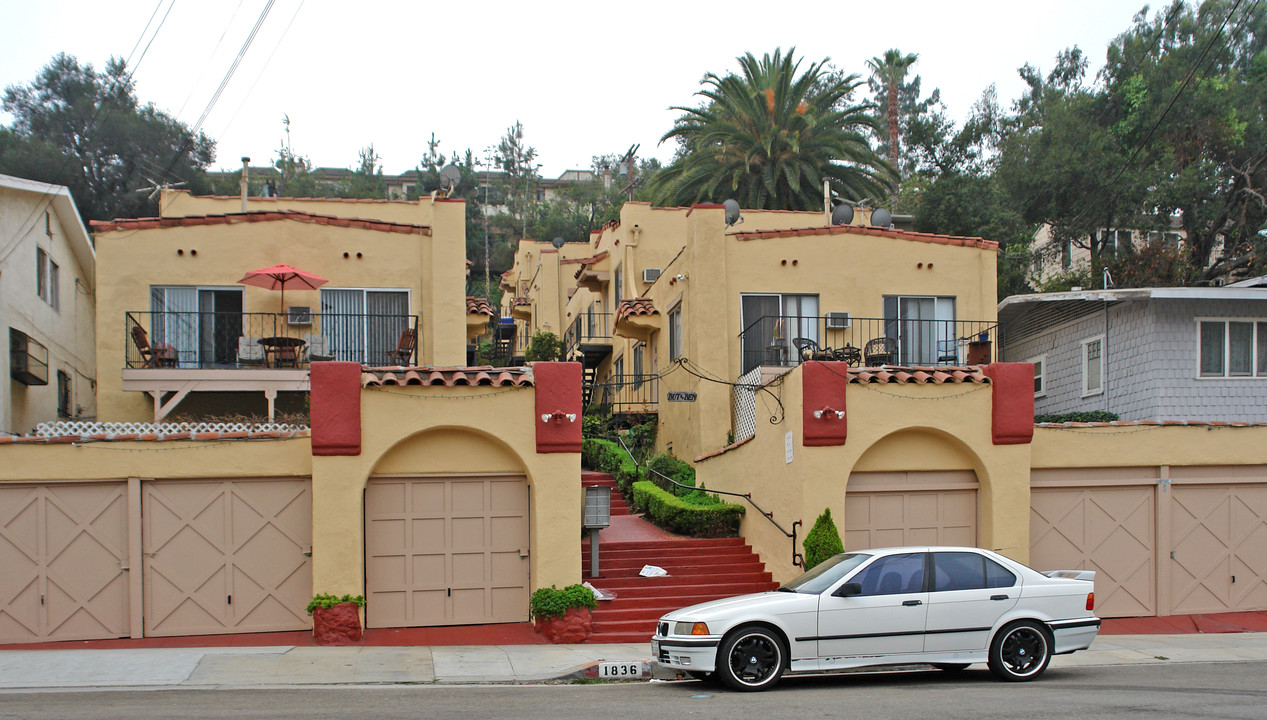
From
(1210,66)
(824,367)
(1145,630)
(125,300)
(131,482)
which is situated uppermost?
(1210,66)

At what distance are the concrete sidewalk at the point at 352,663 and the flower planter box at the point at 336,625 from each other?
16.2 inches

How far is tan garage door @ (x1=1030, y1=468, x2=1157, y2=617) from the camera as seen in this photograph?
16.2 metres

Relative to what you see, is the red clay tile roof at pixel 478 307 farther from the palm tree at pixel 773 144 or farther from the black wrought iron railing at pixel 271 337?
the palm tree at pixel 773 144

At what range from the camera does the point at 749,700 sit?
33.7 ft

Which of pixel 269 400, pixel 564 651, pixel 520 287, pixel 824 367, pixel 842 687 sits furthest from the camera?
pixel 520 287

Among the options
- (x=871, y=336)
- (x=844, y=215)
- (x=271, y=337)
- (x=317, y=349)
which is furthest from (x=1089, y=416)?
(x=271, y=337)

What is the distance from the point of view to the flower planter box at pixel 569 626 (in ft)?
46.6

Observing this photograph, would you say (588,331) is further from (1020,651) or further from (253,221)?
(1020,651)

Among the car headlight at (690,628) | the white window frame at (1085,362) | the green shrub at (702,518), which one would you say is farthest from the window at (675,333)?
the car headlight at (690,628)

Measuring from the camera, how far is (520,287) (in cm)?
5066

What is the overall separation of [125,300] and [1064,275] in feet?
99.2

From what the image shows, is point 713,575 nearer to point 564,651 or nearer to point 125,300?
point 564,651

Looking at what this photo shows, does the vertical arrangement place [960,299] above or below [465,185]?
below

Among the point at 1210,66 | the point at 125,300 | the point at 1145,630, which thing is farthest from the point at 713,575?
the point at 1210,66
